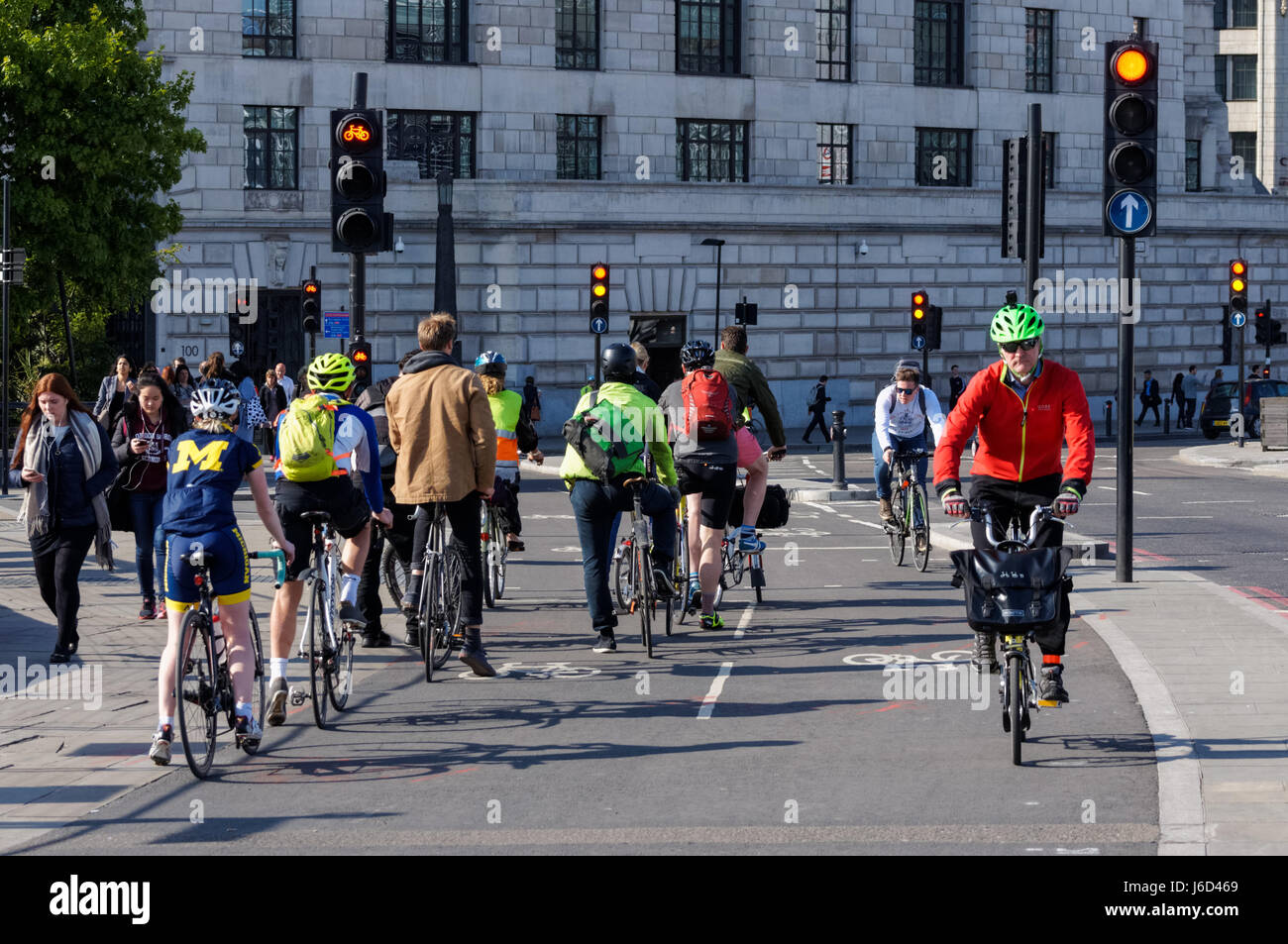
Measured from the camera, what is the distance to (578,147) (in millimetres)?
44562

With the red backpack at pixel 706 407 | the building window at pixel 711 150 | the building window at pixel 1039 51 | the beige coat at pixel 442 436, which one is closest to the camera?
the beige coat at pixel 442 436

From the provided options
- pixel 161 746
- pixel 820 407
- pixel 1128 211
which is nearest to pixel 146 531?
pixel 161 746

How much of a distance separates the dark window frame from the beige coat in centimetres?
3419

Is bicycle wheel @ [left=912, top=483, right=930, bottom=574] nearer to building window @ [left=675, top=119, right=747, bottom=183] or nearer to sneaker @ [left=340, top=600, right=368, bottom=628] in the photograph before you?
sneaker @ [left=340, top=600, right=368, bottom=628]

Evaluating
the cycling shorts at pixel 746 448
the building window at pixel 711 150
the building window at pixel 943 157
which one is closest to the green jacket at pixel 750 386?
the cycling shorts at pixel 746 448

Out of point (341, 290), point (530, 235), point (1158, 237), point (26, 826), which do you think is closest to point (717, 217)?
point (530, 235)

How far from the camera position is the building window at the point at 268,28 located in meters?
41.9

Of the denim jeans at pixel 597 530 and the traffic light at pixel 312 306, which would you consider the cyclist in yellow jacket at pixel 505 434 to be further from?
the traffic light at pixel 312 306

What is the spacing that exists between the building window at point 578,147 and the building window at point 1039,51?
1271 cm

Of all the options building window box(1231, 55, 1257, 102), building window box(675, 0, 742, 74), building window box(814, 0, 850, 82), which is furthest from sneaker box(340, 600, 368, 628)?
building window box(1231, 55, 1257, 102)

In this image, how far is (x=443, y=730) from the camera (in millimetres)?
8969
